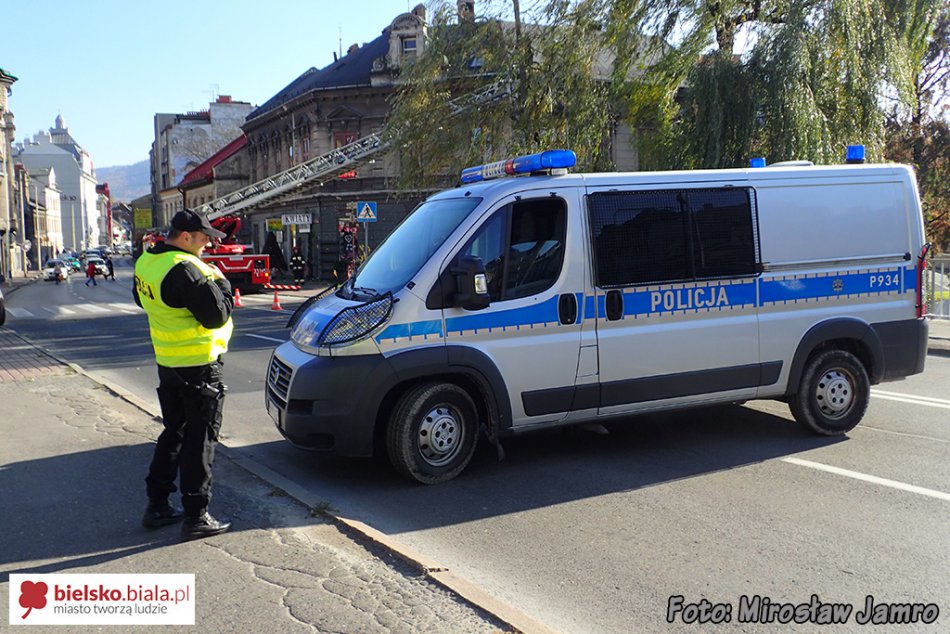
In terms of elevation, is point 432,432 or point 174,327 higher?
point 174,327

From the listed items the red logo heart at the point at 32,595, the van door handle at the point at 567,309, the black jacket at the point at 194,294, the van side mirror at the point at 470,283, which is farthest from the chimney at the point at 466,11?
the red logo heart at the point at 32,595

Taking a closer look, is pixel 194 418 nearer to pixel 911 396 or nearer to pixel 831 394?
pixel 831 394

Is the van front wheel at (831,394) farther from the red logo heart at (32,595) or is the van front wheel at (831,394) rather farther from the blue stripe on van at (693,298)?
the red logo heart at (32,595)

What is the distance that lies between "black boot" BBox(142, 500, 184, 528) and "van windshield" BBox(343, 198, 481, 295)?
2028 millimetres

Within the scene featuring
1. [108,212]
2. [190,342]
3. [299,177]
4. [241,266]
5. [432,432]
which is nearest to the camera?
[190,342]

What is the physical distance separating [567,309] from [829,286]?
2486 mm

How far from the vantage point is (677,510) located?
535cm

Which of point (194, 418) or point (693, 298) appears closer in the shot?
point (194, 418)

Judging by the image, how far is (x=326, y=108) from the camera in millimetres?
40750

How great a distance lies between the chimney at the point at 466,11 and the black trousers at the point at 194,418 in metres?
17.7

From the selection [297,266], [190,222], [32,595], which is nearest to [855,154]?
[190,222]

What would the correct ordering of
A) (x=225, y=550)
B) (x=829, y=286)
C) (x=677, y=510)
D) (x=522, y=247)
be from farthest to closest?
(x=829, y=286) < (x=522, y=247) < (x=677, y=510) < (x=225, y=550)

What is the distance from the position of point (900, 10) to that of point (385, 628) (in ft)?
56.9

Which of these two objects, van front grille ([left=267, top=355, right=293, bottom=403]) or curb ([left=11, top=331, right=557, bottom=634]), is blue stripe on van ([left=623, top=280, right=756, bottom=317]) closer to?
van front grille ([left=267, top=355, right=293, bottom=403])
